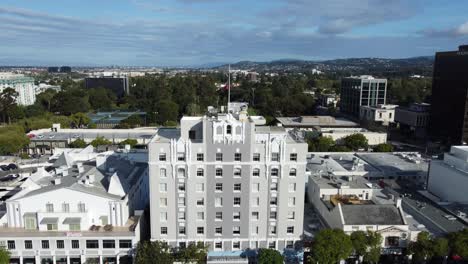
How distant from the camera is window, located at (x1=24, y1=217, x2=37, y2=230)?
4519 centimetres

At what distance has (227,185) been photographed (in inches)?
1745

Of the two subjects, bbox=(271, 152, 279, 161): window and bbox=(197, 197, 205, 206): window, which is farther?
bbox=(197, 197, 205, 206): window

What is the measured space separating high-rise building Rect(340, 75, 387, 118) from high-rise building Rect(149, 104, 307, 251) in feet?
388

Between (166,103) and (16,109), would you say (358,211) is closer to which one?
(166,103)

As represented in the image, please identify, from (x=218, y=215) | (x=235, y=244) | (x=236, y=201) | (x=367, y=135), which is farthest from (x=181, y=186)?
(x=367, y=135)

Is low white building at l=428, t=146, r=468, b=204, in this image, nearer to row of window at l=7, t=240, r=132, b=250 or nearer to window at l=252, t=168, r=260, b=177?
window at l=252, t=168, r=260, b=177

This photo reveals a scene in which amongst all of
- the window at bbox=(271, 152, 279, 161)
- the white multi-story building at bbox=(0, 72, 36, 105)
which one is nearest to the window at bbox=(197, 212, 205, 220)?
the window at bbox=(271, 152, 279, 161)

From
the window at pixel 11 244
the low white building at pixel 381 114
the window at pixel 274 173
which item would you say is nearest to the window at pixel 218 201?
the window at pixel 274 173

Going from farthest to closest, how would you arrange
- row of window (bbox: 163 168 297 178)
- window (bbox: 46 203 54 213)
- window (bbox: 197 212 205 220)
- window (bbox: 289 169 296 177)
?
window (bbox: 46 203 54 213)
window (bbox: 197 212 205 220)
window (bbox: 289 169 296 177)
row of window (bbox: 163 168 297 178)

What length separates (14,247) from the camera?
144 feet

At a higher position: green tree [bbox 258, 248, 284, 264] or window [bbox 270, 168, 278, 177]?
window [bbox 270, 168, 278, 177]

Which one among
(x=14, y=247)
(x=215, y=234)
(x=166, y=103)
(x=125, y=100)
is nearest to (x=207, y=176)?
(x=215, y=234)

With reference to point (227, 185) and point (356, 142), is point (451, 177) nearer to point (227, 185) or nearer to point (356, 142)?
point (227, 185)

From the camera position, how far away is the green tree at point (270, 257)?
4159 cm
